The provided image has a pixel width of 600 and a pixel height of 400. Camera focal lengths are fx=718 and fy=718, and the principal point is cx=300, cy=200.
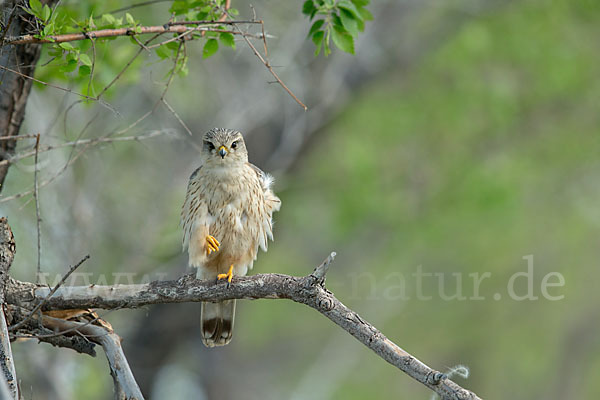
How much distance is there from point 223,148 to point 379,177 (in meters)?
6.81

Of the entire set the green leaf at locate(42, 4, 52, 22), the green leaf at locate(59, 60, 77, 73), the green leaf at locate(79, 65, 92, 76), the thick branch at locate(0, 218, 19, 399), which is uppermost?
the green leaf at locate(79, 65, 92, 76)

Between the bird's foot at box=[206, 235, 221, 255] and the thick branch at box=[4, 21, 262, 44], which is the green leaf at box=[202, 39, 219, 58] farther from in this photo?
the bird's foot at box=[206, 235, 221, 255]

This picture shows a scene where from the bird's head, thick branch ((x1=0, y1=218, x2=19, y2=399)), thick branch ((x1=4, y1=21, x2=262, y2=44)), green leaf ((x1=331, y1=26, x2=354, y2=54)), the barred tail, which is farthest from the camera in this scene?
the bird's head

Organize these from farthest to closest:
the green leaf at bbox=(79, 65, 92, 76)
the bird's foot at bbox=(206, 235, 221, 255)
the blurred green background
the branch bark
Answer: the blurred green background, the bird's foot at bbox=(206, 235, 221, 255), the branch bark, the green leaf at bbox=(79, 65, 92, 76)

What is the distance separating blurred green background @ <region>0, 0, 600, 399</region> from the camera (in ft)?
31.7

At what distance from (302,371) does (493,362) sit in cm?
551

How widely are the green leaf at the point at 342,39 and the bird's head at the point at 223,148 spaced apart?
49.6 inches

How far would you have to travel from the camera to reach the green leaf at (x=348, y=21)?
3.98 meters

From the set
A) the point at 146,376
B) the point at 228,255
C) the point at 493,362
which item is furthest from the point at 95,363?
the point at 493,362

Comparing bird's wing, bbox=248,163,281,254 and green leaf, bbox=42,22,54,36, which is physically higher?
bird's wing, bbox=248,163,281,254

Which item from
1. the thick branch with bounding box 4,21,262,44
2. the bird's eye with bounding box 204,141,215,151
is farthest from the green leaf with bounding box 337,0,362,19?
the bird's eye with bounding box 204,141,215,151

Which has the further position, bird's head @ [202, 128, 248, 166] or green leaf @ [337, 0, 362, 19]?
bird's head @ [202, 128, 248, 166]

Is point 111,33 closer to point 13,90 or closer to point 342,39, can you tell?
point 13,90

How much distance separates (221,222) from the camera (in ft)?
15.6
